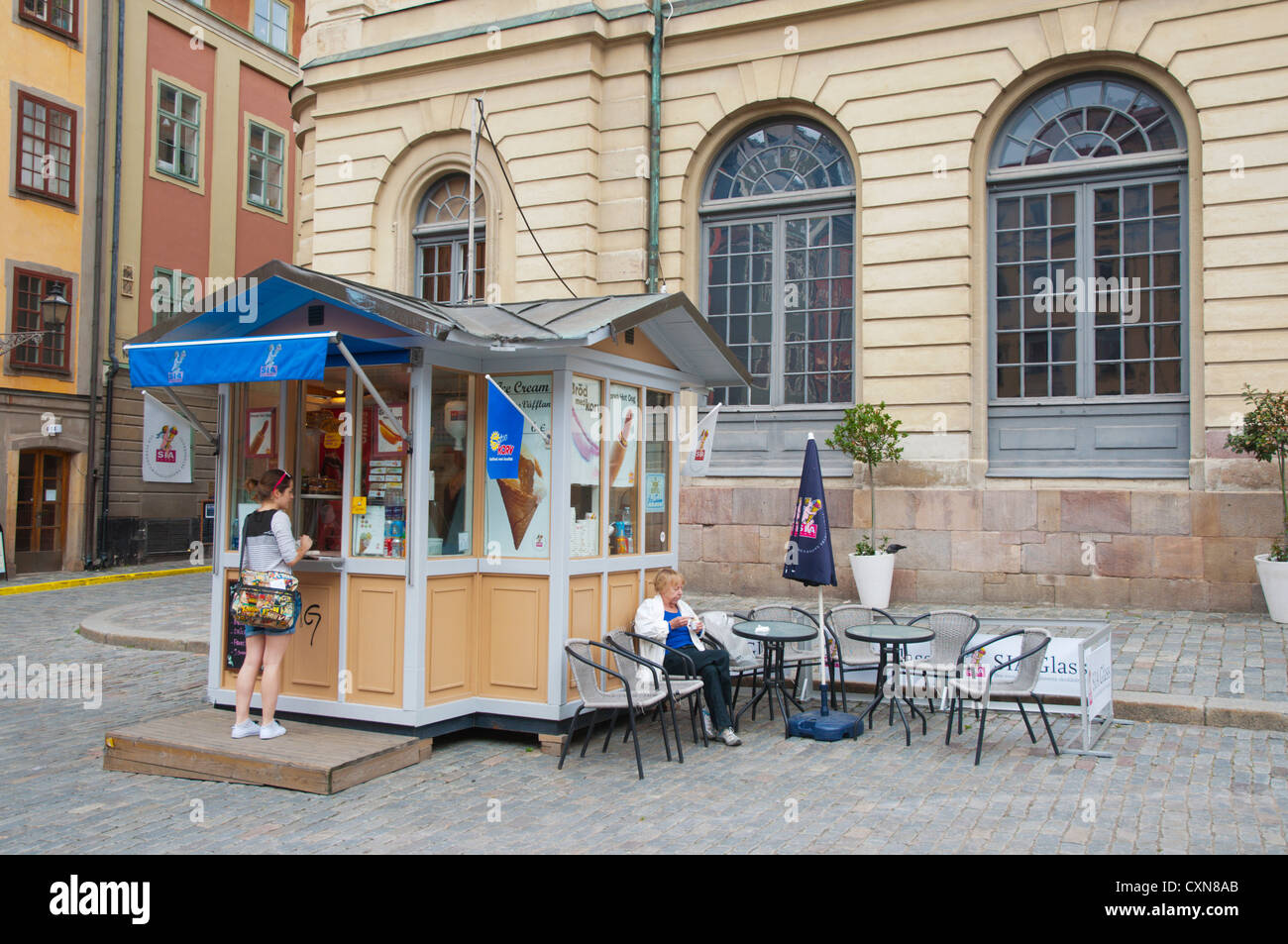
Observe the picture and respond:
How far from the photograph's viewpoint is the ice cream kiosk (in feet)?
24.7

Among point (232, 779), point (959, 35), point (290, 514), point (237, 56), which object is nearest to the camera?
point (232, 779)

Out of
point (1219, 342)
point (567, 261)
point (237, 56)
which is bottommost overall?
point (1219, 342)

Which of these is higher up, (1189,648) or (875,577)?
(875,577)

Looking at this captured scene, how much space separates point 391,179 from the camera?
60.4ft

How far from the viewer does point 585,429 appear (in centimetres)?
809

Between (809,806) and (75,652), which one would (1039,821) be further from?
(75,652)

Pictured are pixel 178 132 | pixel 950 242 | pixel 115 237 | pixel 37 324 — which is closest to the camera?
pixel 950 242

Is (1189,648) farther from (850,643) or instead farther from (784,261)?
(784,261)

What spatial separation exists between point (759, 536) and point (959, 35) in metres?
7.20

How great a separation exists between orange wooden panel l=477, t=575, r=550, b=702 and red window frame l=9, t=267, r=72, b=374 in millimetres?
17975

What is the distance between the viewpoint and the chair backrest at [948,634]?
8.52 m

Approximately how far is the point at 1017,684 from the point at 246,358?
18.9ft

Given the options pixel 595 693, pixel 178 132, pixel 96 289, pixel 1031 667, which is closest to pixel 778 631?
pixel 595 693

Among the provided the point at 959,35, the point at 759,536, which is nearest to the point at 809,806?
the point at 759,536
